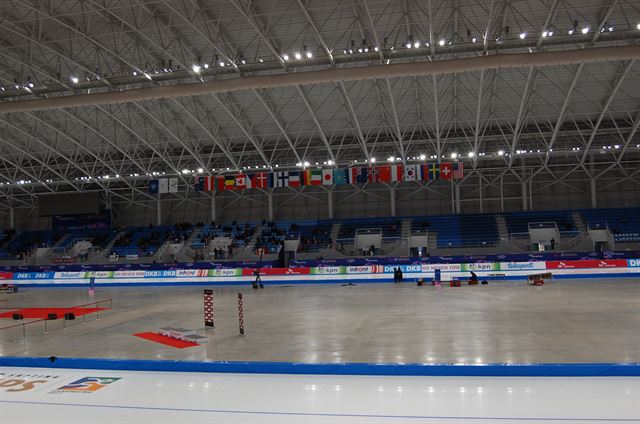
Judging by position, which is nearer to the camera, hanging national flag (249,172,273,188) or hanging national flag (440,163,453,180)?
hanging national flag (440,163,453,180)

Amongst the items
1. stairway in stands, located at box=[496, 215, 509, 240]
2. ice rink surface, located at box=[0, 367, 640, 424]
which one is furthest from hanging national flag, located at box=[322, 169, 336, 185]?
ice rink surface, located at box=[0, 367, 640, 424]

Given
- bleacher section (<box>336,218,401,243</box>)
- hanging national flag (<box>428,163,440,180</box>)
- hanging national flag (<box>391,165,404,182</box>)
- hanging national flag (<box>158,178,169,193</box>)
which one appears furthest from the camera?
bleacher section (<box>336,218,401,243</box>)

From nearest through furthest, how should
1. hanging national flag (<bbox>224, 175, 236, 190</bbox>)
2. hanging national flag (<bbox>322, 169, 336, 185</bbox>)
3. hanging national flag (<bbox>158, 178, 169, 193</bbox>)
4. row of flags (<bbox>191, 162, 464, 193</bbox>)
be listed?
row of flags (<bbox>191, 162, 464, 193</bbox>) < hanging national flag (<bbox>322, 169, 336, 185</bbox>) < hanging national flag (<bbox>224, 175, 236, 190</bbox>) < hanging national flag (<bbox>158, 178, 169, 193</bbox>)

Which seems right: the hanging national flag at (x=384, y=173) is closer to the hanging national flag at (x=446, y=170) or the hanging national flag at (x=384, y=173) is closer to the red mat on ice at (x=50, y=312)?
the hanging national flag at (x=446, y=170)

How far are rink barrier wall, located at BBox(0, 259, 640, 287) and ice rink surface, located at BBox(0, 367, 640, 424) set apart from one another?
2512 cm

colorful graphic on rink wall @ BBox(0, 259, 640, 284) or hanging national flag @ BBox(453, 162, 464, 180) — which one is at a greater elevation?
hanging national flag @ BBox(453, 162, 464, 180)

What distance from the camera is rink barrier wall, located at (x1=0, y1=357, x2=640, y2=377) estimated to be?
8906 mm

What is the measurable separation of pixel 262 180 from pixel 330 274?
9.64 m

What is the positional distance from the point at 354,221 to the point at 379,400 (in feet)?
137

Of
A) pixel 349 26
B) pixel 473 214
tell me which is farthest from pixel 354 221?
pixel 349 26

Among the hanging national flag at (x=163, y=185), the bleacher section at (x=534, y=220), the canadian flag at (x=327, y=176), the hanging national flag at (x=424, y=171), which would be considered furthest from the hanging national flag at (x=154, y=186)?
the bleacher section at (x=534, y=220)

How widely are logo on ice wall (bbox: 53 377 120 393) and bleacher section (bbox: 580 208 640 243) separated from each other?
140ft

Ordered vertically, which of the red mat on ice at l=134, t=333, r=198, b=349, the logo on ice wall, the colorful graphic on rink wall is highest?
the colorful graphic on rink wall

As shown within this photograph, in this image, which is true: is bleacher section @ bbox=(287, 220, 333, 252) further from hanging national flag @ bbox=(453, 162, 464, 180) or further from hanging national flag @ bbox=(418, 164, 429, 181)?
hanging national flag @ bbox=(453, 162, 464, 180)
